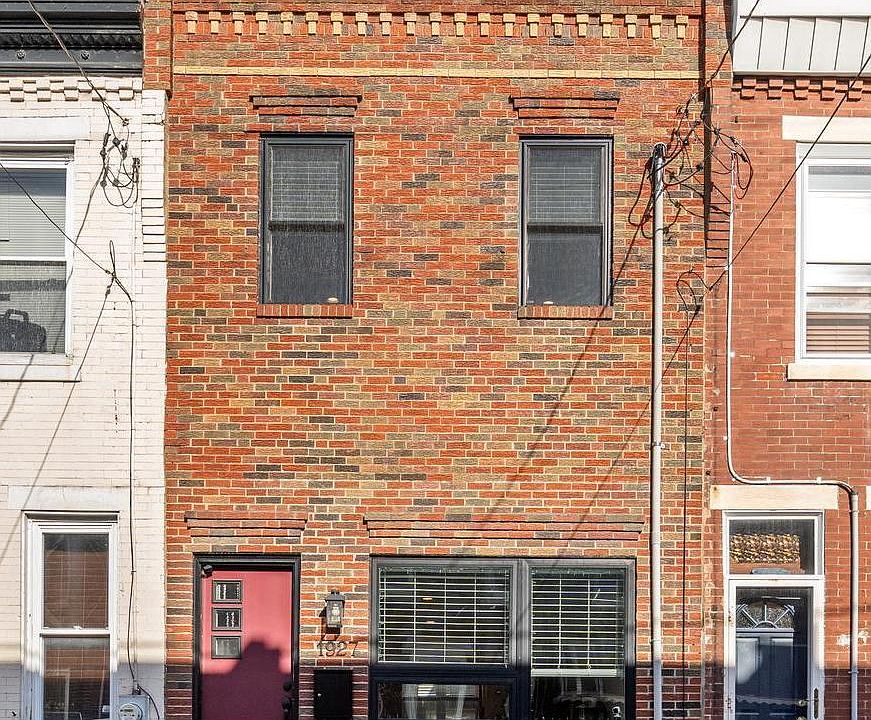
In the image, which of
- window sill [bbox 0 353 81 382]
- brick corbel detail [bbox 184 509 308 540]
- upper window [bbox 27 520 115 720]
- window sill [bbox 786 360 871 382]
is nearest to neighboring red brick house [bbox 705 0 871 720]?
window sill [bbox 786 360 871 382]

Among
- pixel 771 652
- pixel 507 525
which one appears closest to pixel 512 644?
pixel 507 525

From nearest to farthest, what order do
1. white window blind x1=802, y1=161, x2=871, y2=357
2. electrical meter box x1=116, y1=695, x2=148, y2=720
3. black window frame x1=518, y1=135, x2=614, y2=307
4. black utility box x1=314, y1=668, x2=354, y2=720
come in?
electrical meter box x1=116, y1=695, x2=148, y2=720
black utility box x1=314, y1=668, x2=354, y2=720
black window frame x1=518, y1=135, x2=614, y2=307
white window blind x1=802, y1=161, x2=871, y2=357

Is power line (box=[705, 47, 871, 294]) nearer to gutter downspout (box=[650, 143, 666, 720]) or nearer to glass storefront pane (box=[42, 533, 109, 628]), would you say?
gutter downspout (box=[650, 143, 666, 720])

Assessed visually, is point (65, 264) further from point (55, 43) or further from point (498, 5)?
point (498, 5)

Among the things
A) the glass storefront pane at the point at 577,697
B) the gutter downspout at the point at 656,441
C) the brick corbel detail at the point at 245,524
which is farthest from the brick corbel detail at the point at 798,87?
the brick corbel detail at the point at 245,524

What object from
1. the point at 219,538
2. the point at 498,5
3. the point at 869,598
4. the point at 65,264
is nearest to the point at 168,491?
the point at 219,538

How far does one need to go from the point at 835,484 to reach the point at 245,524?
4.98 m

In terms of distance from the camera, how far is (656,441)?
30.0ft

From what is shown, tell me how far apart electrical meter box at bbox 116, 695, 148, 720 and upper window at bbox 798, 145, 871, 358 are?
6.31m

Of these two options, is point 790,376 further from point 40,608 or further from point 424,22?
point 40,608

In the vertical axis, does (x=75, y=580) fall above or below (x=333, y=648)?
above

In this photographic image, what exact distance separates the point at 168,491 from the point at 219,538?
0.59 metres

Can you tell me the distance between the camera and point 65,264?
9289 mm

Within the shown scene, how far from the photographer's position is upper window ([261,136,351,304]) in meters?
9.41
